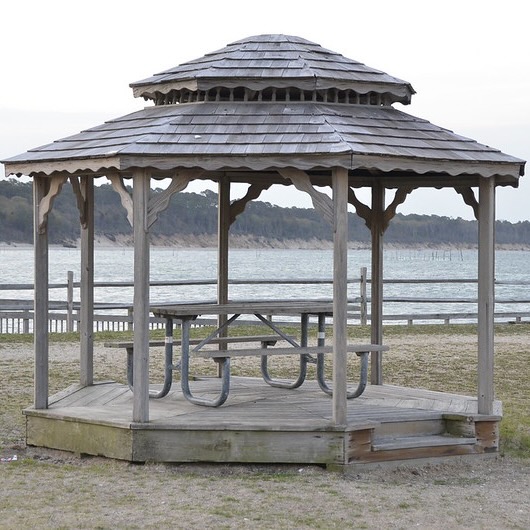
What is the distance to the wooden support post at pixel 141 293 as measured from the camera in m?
8.56

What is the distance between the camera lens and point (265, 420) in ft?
28.9

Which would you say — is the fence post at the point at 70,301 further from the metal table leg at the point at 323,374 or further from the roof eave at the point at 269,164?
the roof eave at the point at 269,164

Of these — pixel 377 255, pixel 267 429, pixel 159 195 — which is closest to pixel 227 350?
pixel 267 429

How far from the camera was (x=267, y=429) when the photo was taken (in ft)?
28.1

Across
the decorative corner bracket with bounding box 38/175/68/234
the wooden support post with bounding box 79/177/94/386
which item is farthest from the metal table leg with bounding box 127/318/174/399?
the decorative corner bracket with bounding box 38/175/68/234

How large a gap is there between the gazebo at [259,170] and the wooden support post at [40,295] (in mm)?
12

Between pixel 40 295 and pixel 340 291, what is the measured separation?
272cm

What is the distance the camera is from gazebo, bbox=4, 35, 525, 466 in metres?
8.55

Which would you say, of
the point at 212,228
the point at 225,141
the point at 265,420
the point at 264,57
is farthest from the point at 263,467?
the point at 212,228

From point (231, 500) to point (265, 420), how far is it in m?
1.25

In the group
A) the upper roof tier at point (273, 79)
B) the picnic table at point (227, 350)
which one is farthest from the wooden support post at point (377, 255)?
the upper roof tier at point (273, 79)

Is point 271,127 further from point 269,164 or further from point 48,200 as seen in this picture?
point 48,200

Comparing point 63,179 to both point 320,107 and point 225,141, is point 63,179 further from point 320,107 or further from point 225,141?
point 320,107

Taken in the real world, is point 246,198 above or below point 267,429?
above
